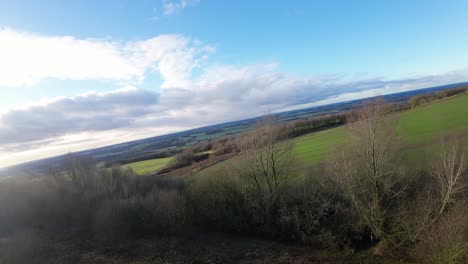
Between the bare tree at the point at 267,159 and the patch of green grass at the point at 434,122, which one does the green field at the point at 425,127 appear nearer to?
the patch of green grass at the point at 434,122

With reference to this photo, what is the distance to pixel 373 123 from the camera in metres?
23.8

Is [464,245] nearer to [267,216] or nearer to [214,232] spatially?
[267,216]

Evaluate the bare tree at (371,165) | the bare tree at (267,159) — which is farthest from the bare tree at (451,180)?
the bare tree at (267,159)

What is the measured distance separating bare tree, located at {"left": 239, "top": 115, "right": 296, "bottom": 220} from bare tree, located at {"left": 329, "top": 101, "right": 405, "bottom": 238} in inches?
295

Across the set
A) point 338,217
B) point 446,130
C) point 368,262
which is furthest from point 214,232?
point 446,130

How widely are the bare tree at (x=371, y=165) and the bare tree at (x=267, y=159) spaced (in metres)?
7.50

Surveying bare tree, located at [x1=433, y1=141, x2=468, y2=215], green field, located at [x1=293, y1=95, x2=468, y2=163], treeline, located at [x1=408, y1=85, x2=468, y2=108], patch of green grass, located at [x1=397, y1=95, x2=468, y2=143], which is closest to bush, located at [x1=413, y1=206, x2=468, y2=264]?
bare tree, located at [x1=433, y1=141, x2=468, y2=215]

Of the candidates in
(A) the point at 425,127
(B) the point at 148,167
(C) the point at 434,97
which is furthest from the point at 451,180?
(C) the point at 434,97

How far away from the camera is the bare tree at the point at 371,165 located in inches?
956

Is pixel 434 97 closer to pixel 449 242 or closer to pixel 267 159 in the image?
pixel 267 159

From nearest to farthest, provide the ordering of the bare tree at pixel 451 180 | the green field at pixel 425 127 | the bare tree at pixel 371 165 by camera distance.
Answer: the bare tree at pixel 451 180, the bare tree at pixel 371 165, the green field at pixel 425 127

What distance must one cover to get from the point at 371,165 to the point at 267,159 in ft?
38.2

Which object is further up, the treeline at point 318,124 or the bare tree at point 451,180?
the treeline at point 318,124

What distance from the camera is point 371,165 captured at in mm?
25328
